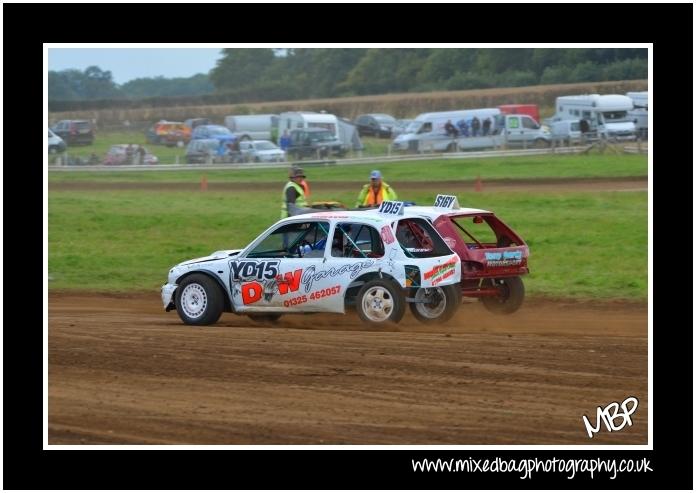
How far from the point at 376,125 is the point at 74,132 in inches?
570

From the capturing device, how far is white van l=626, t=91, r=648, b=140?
4703 cm

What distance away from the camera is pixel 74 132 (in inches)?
2151

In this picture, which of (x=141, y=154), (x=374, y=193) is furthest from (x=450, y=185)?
(x=374, y=193)

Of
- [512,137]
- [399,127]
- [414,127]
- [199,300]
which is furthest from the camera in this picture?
[399,127]

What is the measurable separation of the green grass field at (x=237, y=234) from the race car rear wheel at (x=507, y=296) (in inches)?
143

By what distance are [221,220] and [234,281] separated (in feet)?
47.7

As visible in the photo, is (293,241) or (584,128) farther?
(584,128)

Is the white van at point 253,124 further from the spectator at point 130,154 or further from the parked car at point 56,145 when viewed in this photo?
the parked car at point 56,145

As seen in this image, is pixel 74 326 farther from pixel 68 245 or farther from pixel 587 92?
pixel 587 92

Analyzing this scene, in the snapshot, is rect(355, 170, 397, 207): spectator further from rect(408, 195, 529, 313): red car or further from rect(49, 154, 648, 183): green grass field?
rect(49, 154, 648, 183): green grass field

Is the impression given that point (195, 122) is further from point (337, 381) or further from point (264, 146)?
point (337, 381)

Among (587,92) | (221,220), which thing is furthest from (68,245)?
(587,92)

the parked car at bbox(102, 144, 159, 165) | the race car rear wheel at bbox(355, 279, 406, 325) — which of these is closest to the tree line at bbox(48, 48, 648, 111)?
the parked car at bbox(102, 144, 159, 165)

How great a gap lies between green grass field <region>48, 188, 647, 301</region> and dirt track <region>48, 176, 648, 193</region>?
2030 mm
